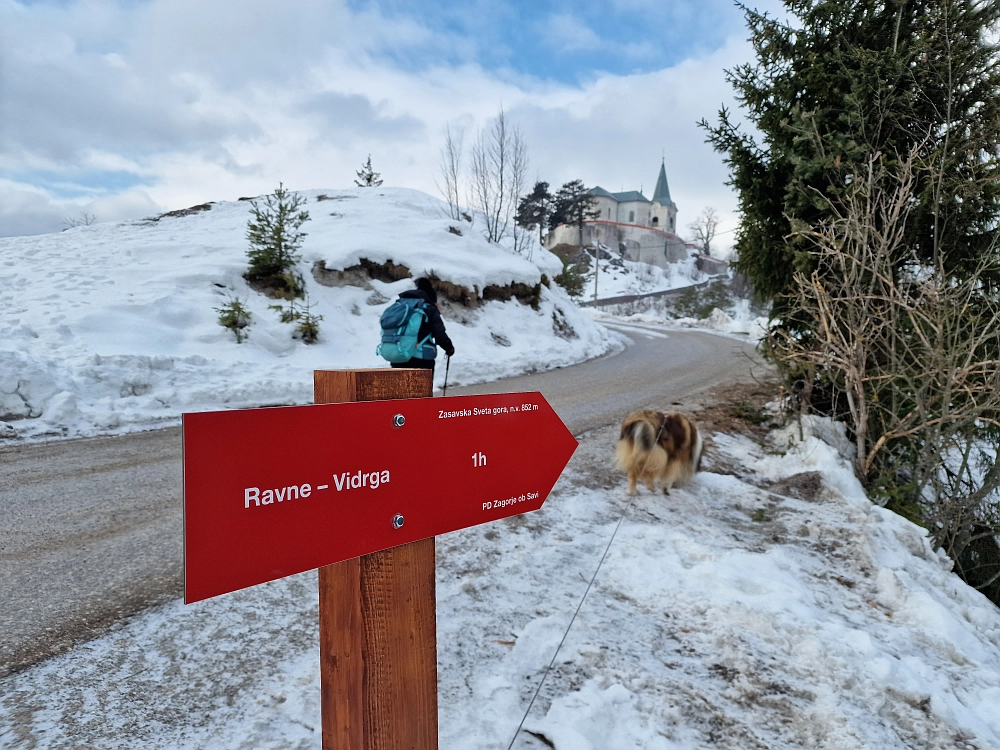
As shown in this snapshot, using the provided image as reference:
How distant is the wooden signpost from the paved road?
226 centimetres

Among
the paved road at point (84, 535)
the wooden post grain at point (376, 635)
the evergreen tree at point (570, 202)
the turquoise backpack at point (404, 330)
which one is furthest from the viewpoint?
the evergreen tree at point (570, 202)

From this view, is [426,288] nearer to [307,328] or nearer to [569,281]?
[307,328]

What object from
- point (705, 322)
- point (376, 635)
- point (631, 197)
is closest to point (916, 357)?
point (376, 635)

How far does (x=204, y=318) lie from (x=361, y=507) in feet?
37.7

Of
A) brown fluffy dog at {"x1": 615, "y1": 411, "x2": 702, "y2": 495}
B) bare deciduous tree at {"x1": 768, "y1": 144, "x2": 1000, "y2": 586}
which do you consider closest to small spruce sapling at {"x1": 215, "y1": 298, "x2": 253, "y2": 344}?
brown fluffy dog at {"x1": 615, "y1": 411, "x2": 702, "y2": 495}

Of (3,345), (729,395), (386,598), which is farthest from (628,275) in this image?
(386,598)

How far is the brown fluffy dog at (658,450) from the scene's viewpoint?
4828 millimetres

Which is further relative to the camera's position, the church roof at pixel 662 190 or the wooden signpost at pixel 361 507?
the church roof at pixel 662 190

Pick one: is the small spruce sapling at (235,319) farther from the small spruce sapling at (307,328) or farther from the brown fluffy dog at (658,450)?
the brown fluffy dog at (658,450)

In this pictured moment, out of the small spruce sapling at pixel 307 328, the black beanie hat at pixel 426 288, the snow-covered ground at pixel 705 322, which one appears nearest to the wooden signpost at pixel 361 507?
the black beanie hat at pixel 426 288

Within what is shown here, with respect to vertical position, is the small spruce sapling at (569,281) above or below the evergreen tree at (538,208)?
below

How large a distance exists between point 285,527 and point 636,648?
227 cm

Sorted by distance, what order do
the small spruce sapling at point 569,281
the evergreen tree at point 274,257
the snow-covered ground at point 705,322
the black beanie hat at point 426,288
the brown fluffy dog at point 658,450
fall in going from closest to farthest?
1. the brown fluffy dog at point 658,450
2. the black beanie hat at point 426,288
3. the evergreen tree at point 274,257
4. the small spruce sapling at point 569,281
5. the snow-covered ground at point 705,322

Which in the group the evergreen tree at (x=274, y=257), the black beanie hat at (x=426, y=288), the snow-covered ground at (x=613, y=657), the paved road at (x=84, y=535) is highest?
the evergreen tree at (x=274, y=257)
